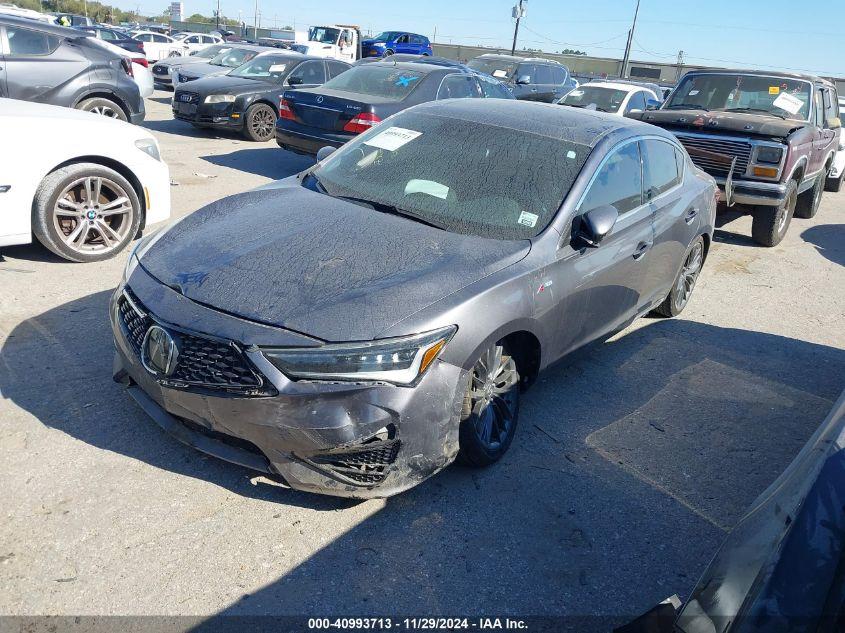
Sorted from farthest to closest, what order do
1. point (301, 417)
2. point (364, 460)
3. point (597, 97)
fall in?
1. point (597, 97)
2. point (364, 460)
3. point (301, 417)

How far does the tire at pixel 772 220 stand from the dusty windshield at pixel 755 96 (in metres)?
1.09

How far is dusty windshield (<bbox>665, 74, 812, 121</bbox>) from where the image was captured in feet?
29.5

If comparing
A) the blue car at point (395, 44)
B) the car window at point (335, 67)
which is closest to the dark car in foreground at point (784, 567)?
the car window at point (335, 67)

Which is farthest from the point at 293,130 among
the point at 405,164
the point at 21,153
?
the point at 405,164

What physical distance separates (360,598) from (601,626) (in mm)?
931

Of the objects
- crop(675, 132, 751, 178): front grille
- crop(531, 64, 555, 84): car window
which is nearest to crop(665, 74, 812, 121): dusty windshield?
crop(675, 132, 751, 178): front grille

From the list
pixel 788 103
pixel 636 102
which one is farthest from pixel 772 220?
pixel 636 102

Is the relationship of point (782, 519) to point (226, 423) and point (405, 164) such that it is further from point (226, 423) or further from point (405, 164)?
point (405, 164)

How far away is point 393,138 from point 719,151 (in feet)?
16.8

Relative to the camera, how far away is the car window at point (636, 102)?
13.9 meters

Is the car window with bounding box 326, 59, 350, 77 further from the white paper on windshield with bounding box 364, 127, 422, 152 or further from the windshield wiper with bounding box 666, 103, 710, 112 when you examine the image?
the white paper on windshield with bounding box 364, 127, 422, 152

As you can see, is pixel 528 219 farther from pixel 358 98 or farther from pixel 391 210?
pixel 358 98

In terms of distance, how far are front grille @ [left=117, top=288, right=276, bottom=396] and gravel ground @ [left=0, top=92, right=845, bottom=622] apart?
0.60m

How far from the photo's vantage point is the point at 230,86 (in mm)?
12188
